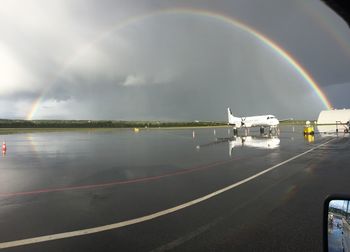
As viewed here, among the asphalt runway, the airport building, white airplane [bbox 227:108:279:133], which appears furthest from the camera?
the airport building

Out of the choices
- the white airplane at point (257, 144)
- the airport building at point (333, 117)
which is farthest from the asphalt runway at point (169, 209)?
the airport building at point (333, 117)

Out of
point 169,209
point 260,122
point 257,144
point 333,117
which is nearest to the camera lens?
point 169,209

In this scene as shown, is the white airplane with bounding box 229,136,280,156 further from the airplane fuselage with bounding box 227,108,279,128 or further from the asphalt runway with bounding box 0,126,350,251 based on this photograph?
the airplane fuselage with bounding box 227,108,279,128

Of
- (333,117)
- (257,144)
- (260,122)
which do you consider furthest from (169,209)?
(333,117)

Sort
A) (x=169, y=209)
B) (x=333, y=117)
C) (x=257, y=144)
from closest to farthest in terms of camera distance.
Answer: (x=169, y=209)
(x=257, y=144)
(x=333, y=117)

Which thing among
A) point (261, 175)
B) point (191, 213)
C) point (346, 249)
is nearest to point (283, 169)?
point (261, 175)

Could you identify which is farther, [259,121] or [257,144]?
[259,121]

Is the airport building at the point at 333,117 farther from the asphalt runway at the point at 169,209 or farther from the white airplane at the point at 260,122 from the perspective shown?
the asphalt runway at the point at 169,209

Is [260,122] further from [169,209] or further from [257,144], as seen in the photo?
[169,209]

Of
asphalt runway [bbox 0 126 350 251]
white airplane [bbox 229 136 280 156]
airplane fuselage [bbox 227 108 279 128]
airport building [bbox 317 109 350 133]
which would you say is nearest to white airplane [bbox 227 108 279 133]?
airplane fuselage [bbox 227 108 279 128]

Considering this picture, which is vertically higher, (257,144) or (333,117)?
(333,117)

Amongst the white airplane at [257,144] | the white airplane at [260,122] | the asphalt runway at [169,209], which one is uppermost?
the white airplane at [260,122]

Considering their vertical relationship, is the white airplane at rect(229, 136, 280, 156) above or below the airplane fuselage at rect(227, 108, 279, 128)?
below
